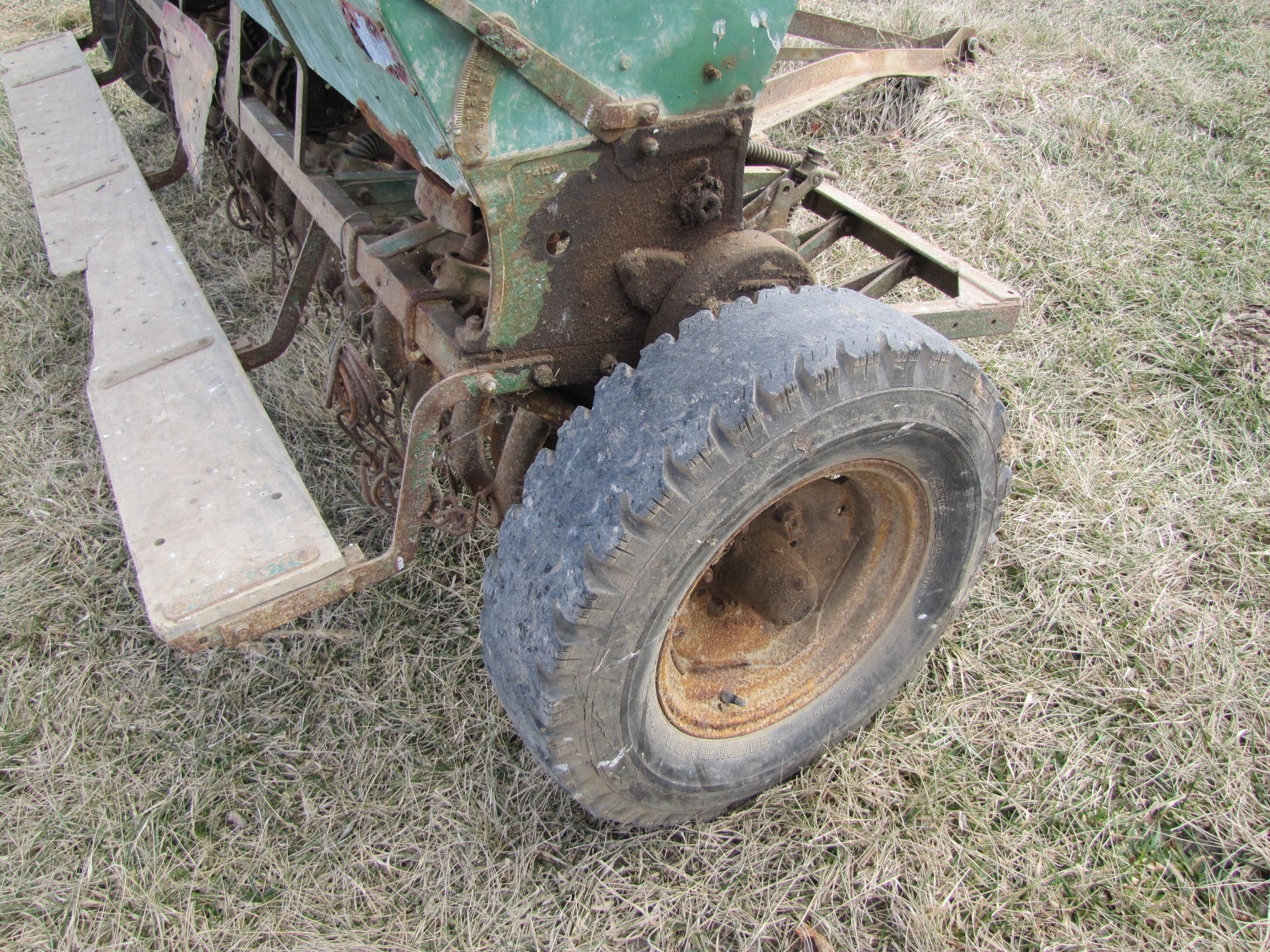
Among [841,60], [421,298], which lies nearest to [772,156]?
[841,60]

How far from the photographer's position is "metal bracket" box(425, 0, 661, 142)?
1.35m

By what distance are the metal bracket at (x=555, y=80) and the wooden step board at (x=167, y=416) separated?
3.09 feet

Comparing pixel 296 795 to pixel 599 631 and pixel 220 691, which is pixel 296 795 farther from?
pixel 599 631

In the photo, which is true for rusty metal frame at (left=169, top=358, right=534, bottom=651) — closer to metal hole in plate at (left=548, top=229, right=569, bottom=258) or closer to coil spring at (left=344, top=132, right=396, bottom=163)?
metal hole in plate at (left=548, top=229, right=569, bottom=258)

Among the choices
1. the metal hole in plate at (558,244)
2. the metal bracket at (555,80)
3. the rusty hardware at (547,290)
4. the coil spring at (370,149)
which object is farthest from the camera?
the coil spring at (370,149)

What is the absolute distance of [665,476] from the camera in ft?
4.60

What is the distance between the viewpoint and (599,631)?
4.69 feet

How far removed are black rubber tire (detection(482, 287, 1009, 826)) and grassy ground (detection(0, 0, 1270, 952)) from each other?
387mm

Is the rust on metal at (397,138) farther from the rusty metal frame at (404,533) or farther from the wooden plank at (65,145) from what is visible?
the wooden plank at (65,145)

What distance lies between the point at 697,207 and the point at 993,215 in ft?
7.39

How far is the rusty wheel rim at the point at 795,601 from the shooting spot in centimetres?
187

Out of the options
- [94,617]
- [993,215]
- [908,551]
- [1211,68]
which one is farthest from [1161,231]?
[94,617]

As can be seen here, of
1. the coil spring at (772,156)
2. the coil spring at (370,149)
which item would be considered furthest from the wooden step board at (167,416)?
the coil spring at (772,156)

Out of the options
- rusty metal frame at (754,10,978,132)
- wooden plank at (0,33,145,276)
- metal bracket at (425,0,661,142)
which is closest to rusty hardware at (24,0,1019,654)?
metal bracket at (425,0,661,142)
